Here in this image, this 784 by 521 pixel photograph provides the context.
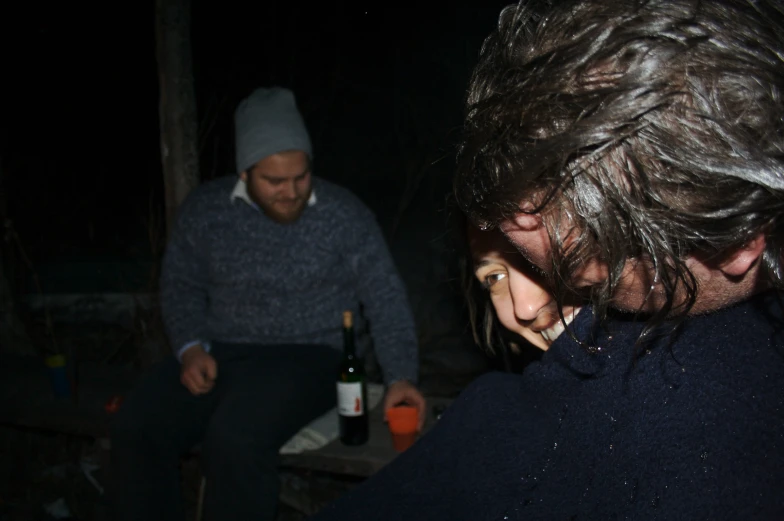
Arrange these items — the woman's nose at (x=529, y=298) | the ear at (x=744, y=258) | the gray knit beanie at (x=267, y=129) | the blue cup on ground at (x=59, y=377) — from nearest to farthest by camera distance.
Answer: the ear at (x=744, y=258) < the woman's nose at (x=529, y=298) < the gray knit beanie at (x=267, y=129) < the blue cup on ground at (x=59, y=377)

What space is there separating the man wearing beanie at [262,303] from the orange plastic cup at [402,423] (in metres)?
0.20

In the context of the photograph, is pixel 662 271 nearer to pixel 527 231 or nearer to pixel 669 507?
pixel 527 231

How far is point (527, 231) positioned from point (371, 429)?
2200 millimetres

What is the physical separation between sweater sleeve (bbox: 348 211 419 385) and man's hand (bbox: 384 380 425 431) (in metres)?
0.13

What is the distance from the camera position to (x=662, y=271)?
0.80 metres

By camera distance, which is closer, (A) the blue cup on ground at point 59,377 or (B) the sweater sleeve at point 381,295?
(B) the sweater sleeve at point 381,295

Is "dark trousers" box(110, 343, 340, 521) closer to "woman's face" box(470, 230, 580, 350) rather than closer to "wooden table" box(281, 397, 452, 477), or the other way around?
"wooden table" box(281, 397, 452, 477)

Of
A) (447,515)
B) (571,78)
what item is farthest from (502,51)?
(447,515)

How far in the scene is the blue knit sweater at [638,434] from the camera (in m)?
0.88

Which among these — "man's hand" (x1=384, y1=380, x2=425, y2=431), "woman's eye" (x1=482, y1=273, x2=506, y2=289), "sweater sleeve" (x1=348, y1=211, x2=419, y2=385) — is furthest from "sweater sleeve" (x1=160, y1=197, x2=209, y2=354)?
"woman's eye" (x1=482, y1=273, x2=506, y2=289)

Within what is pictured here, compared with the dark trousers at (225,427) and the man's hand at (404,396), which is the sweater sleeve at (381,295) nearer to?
the man's hand at (404,396)

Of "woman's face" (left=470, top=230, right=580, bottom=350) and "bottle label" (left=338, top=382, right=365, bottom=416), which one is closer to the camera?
"woman's face" (left=470, top=230, right=580, bottom=350)

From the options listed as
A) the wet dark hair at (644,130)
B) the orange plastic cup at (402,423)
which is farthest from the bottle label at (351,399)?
the wet dark hair at (644,130)

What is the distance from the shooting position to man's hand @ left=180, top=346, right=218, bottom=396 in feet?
9.18
